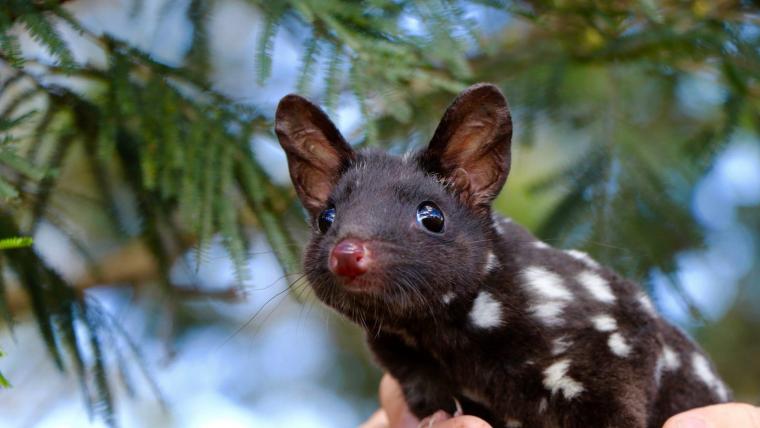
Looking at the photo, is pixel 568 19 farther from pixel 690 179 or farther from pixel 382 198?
pixel 382 198

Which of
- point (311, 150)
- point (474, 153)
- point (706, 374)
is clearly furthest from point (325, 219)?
point (706, 374)

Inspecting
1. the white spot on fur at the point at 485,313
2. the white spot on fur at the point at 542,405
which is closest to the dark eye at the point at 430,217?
the white spot on fur at the point at 485,313

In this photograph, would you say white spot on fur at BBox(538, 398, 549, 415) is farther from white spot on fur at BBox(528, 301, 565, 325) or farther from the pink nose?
the pink nose

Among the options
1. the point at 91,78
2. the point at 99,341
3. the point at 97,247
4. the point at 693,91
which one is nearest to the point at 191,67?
the point at 91,78

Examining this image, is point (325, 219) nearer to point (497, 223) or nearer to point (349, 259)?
point (349, 259)

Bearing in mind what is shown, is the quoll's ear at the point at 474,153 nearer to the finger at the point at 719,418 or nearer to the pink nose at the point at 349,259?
the pink nose at the point at 349,259

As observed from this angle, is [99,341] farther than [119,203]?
No

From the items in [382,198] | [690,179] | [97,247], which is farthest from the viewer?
[97,247]
